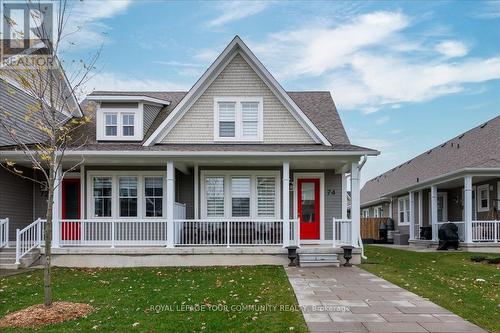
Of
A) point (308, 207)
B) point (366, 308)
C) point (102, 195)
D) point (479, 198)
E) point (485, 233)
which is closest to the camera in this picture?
point (366, 308)

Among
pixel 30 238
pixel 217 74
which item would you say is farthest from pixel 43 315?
pixel 217 74

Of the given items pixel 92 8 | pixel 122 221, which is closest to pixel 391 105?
pixel 122 221

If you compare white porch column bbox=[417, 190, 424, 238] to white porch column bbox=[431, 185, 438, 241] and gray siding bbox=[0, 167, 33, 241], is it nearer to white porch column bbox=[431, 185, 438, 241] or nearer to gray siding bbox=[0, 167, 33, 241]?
white porch column bbox=[431, 185, 438, 241]

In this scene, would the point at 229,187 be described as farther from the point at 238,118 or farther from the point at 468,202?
the point at 468,202

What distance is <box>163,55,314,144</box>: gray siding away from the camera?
15961mm

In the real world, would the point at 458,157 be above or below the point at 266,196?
above

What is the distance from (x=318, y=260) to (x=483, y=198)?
10.6 metres

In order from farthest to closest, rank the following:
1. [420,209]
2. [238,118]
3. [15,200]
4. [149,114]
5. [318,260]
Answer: [420,209] → [149,114] → [238,118] → [15,200] → [318,260]

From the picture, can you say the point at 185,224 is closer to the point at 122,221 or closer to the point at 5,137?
the point at 122,221

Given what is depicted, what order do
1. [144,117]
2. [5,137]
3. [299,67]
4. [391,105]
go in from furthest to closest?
[391,105] → [299,67] → [144,117] → [5,137]

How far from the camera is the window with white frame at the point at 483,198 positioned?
→ 20206mm

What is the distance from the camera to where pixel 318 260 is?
13953 mm

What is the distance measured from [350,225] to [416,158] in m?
18.7

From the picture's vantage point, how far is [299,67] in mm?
20547
